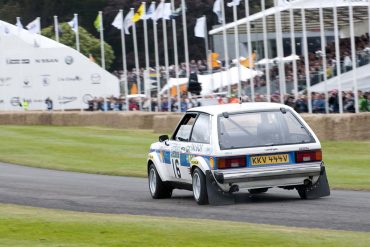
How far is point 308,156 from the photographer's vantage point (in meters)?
13.6

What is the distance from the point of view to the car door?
14305mm

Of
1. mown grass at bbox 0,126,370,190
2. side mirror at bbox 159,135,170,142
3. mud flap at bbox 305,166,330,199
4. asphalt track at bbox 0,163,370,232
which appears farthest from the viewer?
mown grass at bbox 0,126,370,190

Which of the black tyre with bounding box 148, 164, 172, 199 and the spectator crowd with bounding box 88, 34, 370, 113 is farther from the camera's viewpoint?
the spectator crowd with bounding box 88, 34, 370, 113

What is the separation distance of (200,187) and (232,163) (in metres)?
0.59

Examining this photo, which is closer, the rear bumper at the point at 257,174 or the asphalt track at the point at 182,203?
the asphalt track at the point at 182,203

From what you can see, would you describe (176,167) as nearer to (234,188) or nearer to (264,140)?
(234,188)

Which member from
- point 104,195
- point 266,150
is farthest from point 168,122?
point 266,150

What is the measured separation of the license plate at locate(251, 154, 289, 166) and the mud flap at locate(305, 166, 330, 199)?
2.02 ft

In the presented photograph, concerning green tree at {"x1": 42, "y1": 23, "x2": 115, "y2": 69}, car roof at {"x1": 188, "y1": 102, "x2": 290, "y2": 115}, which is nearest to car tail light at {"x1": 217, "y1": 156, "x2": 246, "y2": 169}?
car roof at {"x1": 188, "y1": 102, "x2": 290, "y2": 115}

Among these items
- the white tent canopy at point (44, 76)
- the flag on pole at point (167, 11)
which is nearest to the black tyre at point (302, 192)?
the flag on pole at point (167, 11)

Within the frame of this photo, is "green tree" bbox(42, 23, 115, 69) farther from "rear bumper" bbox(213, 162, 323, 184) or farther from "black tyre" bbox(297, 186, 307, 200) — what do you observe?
"rear bumper" bbox(213, 162, 323, 184)

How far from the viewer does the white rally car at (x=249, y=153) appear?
44.0 ft

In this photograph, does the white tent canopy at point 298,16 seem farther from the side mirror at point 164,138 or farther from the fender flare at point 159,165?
the side mirror at point 164,138

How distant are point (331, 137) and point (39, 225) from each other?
18.7 meters
